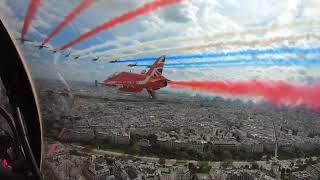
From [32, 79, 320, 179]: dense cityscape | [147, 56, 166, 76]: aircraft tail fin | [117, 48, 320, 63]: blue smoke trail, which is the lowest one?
[32, 79, 320, 179]: dense cityscape

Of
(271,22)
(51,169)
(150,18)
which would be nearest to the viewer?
(271,22)

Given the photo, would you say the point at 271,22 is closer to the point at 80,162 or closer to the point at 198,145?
the point at 198,145

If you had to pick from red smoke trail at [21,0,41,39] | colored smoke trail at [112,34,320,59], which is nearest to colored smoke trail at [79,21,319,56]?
colored smoke trail at [112,34,320,59]

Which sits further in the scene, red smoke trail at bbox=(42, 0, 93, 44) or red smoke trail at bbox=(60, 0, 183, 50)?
red smoke trail at bbox=(42, 0, 93, 44)

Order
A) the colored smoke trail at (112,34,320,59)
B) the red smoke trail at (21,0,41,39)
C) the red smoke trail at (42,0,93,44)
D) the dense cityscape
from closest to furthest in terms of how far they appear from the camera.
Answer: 1. the colored smoke trail at (112,34,320,59)
2. the dense cityscape
3. the red smoke trail at (42,0,93,44)
4. the red smoke trail at (21,0,41,39)

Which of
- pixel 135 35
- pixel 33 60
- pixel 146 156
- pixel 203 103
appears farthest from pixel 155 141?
pixel 33 60

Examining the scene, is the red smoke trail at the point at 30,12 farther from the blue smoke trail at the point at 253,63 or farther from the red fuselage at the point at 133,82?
the blue smoke trail at the point at 253,63

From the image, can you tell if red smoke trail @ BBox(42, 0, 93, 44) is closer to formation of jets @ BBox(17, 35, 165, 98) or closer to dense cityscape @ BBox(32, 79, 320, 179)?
formation of jets @ BBox(17, 35, 165, 98)

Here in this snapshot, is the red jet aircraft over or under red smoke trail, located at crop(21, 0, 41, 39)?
under
